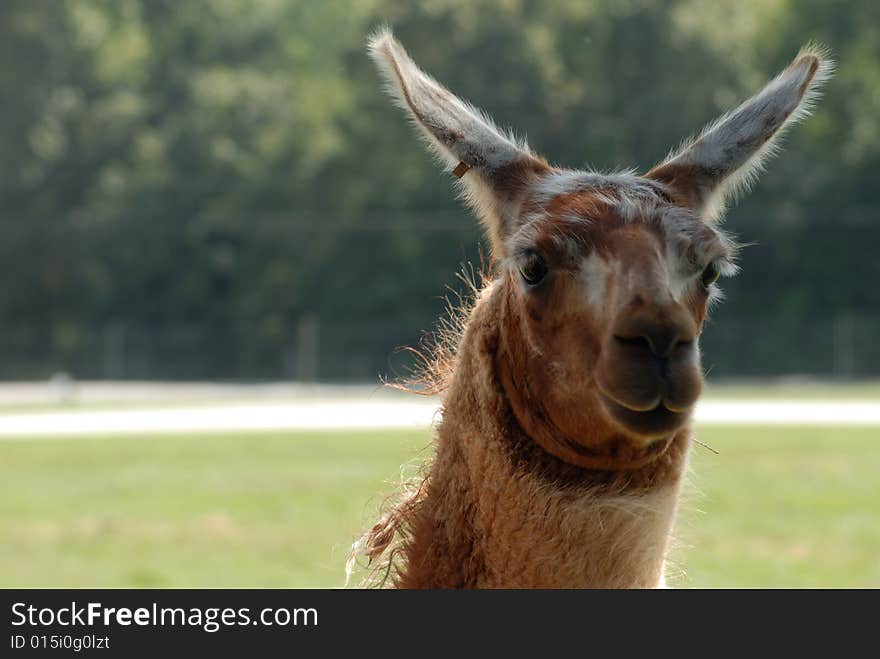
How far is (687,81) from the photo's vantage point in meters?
40.8

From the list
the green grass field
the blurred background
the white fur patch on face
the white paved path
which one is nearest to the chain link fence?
the blurred background

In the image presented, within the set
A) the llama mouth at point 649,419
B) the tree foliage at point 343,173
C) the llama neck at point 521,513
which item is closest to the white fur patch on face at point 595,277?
the llama mouth at point 649,419

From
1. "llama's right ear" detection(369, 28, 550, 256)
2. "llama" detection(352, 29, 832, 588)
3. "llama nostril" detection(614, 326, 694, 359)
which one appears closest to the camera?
"llama nostril" detection(614, 326, 694, 359)

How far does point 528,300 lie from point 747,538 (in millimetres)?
11425

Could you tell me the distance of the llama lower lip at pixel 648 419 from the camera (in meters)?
3.22

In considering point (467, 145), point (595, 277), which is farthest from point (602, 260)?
point (467, 145)

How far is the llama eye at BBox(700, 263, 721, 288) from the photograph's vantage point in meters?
3.53

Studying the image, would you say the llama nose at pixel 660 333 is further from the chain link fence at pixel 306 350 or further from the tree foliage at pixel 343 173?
the chain link fence at pixel 306 350

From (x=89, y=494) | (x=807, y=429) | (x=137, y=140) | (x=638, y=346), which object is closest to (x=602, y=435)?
(x=638, y=346)

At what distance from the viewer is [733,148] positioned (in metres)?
3.85

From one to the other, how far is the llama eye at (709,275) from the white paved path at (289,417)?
20.5 metres

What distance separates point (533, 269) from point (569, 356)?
0.91ft

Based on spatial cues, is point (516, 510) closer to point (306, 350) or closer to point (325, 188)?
point (306, 350)

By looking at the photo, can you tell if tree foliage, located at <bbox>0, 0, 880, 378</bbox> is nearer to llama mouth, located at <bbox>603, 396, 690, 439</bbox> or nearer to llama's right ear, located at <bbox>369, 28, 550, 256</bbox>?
llama's right ear, located at <bbox>369, 28, 550, 256</bbox>
